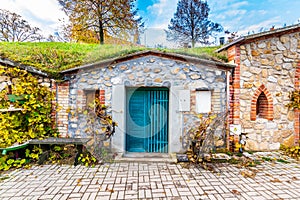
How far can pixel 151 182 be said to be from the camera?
368cm

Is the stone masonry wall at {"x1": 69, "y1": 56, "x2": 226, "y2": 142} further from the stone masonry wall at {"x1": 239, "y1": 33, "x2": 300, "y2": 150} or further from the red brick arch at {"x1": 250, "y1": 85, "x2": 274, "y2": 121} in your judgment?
the red brick arch at {"x1": 250, "y1": 85, "x2": 274, "y2": 121}

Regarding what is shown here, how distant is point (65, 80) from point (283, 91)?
660 cm

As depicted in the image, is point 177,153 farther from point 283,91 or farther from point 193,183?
point 283,91

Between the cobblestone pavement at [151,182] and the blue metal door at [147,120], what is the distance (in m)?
1.05

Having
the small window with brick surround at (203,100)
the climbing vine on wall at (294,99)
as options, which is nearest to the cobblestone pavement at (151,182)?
the small window with brick surround at (203,100)

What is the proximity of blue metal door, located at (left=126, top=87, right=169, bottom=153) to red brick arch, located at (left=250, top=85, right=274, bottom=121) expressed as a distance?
257 cm

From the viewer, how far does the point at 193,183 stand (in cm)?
364

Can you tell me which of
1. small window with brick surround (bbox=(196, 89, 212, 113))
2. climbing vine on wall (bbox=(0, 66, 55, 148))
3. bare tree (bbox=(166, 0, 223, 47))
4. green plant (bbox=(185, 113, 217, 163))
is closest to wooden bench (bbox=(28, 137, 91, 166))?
climbing vine on wall (bbox=(0, 66, 55, 148))

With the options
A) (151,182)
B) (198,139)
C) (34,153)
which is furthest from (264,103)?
(34,153)

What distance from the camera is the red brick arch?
529cm

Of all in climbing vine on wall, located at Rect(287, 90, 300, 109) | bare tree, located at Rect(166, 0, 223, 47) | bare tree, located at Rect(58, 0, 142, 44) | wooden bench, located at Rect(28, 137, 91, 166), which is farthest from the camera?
bare tree, located at Rect(166, 0, 223, 47)

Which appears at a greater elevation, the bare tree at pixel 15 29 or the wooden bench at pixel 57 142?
the bare tree at pixel 15 29

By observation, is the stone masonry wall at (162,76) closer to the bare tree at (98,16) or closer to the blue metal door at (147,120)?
the blue metal door at (147,120)

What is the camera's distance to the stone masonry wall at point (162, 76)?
204 inches
